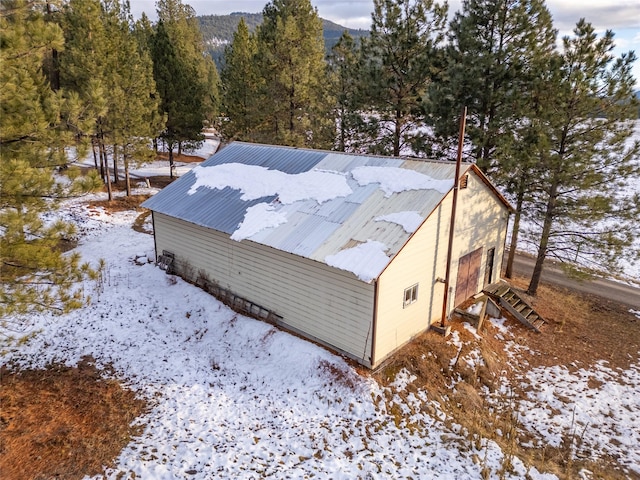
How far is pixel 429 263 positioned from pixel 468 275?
12.3 feet

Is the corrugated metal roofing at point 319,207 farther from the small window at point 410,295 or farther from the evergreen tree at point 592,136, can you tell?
Answer: the evergreen tree at point 592,136

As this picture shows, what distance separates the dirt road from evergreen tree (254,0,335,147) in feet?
49.5

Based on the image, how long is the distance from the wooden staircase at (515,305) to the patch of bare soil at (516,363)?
0.97 ft

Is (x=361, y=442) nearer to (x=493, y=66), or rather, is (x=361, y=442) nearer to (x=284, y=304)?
(x=284, y=304)

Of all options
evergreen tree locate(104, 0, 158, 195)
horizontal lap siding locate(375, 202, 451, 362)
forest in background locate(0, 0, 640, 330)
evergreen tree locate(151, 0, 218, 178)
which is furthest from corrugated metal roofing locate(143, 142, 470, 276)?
evergreen tree locate(151, 0, 218, 178)

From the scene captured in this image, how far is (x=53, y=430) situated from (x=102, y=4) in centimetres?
2736

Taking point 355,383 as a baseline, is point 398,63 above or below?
above

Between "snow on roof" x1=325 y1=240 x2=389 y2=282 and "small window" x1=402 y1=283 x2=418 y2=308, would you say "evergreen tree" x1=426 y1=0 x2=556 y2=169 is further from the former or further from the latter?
"snow on roof" x1=325 y1=240 x2=389 y2=282

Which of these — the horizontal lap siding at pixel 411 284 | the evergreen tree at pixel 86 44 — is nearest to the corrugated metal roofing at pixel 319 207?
the horizontal lap siding at pixel 411 284

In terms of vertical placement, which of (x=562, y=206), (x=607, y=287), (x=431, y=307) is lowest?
(x=607, y=287)

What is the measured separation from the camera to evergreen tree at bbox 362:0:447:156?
70.3 feet

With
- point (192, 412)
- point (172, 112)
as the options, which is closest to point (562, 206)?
point (192, 412)

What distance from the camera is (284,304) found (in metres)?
14.3

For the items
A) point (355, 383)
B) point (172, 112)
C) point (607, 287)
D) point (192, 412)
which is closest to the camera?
point (192, 412)
